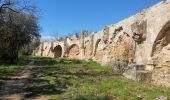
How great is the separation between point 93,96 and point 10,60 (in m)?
19.0

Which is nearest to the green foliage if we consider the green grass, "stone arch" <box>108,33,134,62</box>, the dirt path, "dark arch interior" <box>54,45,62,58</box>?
the green grass

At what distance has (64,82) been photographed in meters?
13.9

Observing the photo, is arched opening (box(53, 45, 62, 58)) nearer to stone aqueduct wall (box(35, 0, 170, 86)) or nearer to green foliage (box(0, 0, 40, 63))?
green foliage (box(0, 0, 40, 63))

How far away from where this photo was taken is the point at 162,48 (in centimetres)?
1427

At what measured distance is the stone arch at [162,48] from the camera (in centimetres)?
1331

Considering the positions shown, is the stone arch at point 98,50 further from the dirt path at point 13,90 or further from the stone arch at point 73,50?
the dirt path at point 13,90

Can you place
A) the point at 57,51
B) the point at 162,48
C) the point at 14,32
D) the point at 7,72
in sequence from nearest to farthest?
the point at 162,48
the point at 7,72
the point at 14,32
the point at 57,51

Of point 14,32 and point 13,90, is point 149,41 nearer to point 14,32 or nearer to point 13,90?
point 13,90

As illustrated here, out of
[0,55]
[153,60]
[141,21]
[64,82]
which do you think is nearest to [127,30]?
[141,21]

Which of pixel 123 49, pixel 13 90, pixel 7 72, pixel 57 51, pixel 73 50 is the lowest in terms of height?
pixel 13 90

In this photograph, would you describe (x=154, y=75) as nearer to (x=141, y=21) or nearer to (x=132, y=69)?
(x=132, y=69)

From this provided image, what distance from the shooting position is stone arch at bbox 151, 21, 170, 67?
1331cm

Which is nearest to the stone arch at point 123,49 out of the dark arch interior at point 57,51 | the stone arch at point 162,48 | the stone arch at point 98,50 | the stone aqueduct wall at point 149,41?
the stone aqueduct wall at point 149,41

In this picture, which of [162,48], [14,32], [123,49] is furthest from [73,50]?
[162,48]
